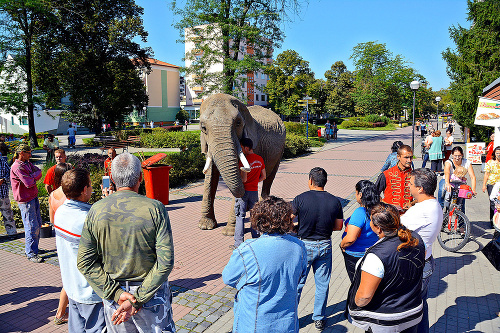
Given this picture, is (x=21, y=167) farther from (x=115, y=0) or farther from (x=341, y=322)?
(x=115, y=0)

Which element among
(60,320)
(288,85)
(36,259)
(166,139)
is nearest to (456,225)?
(60,320)

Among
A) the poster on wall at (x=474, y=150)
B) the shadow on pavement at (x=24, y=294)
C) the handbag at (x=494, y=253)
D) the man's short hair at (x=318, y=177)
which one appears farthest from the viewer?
the poster on wall at (x=474, y=150)

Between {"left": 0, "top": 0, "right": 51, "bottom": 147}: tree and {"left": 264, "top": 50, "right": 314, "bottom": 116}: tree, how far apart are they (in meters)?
27.9

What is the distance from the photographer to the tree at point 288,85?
1895 inches

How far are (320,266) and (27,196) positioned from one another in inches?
202

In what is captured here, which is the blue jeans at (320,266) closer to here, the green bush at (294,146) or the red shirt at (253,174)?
the red shirt at (253,174)

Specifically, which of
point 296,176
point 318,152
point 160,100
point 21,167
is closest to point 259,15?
point 318,152

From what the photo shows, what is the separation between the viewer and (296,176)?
14672mm

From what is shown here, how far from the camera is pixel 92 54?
29312 mm

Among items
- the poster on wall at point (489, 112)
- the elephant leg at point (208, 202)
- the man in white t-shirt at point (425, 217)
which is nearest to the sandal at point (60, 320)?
the elephant leg at point (208, 202)

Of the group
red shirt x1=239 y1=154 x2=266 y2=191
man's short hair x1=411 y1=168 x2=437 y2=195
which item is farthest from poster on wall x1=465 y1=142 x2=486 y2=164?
man's short hair x1=411 y1=168 x2=437 y2=195

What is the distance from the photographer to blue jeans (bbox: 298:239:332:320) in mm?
3945

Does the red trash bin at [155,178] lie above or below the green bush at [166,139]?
below

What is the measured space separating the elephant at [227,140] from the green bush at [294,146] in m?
12.1
